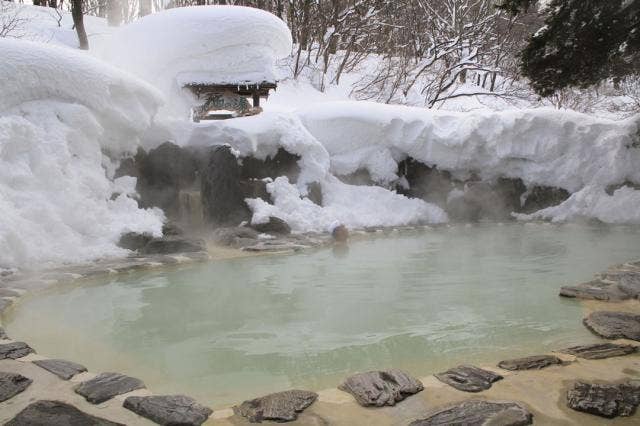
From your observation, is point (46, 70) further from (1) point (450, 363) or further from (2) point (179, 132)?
(1) point (450, 363)

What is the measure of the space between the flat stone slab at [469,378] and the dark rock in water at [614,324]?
1178 mm

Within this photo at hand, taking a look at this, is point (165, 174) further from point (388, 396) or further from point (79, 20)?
point (79, 20)

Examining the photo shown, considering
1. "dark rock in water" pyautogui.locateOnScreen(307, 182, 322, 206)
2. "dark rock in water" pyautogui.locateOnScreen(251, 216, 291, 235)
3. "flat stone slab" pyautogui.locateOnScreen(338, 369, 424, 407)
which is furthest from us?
"dark rock in water" pyautogui.locateOnScreen(307, 182, 322, 206)

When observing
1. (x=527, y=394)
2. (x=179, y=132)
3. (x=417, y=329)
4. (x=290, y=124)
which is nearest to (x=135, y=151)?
(x=179, y=132)

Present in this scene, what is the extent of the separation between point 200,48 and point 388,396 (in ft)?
27.2

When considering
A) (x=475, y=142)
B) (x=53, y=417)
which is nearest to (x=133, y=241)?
(x=53, y=417)

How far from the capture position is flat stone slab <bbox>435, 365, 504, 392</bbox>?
242 cm

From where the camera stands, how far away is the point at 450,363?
9.39 ft

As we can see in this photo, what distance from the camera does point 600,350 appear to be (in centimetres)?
292

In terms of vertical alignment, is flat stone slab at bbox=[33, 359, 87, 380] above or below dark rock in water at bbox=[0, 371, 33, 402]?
below

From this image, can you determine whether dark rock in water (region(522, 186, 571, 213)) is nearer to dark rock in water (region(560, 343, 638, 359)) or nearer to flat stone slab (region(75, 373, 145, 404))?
dark rock in water (region(560, 343, 638, 359))

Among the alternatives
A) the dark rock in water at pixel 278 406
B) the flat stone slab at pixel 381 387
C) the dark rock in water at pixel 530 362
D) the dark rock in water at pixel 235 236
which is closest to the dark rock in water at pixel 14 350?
the dark rock in water at pixel 278 406

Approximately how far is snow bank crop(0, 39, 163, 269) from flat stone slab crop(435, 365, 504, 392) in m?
4.21

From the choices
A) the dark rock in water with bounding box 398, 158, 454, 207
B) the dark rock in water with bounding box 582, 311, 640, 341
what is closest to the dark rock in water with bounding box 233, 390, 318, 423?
the dark rock in water with bounding box 582, 311, 640, 341
